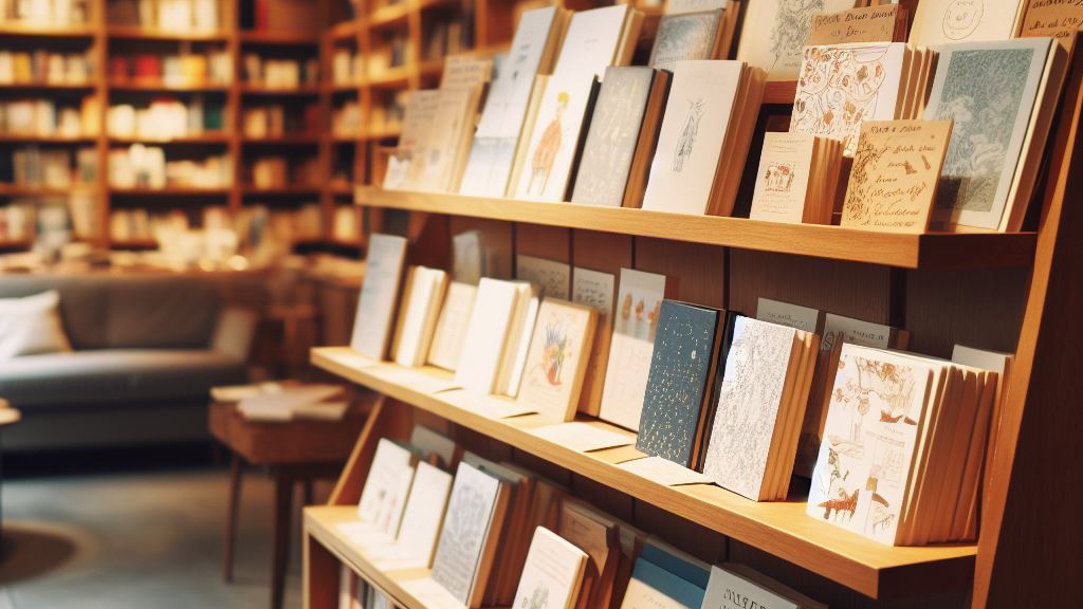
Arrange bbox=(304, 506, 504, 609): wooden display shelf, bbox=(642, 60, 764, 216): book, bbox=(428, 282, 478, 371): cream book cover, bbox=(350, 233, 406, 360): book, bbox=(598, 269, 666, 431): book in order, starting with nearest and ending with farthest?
bbox=(642, 60, 764, 216): book < bbox=(598, 269, 666, 431): book < bbox=(304, 506, 504, 609): wooden display shelf < bbox=(428, 282, 478, 371): cream book cover < bbox=(350, 233, 406, 360): book

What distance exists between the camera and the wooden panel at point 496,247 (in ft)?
8.01

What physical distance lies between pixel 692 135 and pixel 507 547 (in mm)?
863

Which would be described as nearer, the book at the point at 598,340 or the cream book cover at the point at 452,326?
the book at the point at 598,340

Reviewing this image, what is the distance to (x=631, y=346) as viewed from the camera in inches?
76.8

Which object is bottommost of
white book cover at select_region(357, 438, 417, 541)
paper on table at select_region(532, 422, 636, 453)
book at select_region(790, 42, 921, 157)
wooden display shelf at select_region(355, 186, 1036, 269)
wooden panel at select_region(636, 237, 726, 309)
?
white book cover at select_region(357, 438, 417, 541)

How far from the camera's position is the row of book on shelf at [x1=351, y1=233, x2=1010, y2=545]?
51.4 inches

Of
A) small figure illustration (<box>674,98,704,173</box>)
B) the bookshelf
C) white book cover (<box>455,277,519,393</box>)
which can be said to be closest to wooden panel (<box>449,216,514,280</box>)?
white book cover (<box>455,277,519,393</box>)

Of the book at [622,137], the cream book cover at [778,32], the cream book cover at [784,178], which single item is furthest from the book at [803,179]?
the book at [622,137]

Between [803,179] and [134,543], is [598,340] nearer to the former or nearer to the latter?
[803,179]

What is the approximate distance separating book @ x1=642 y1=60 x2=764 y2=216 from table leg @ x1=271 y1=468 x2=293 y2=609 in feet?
6.92

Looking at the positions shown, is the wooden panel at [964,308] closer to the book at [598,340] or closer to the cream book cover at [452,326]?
the book at [598,340]

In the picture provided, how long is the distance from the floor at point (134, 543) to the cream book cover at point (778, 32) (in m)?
2.62

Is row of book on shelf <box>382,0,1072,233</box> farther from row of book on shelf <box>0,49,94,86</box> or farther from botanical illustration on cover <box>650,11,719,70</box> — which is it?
row of book on shelf <box>0,49,94,86</box>

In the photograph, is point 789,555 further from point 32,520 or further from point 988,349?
point 32,520
